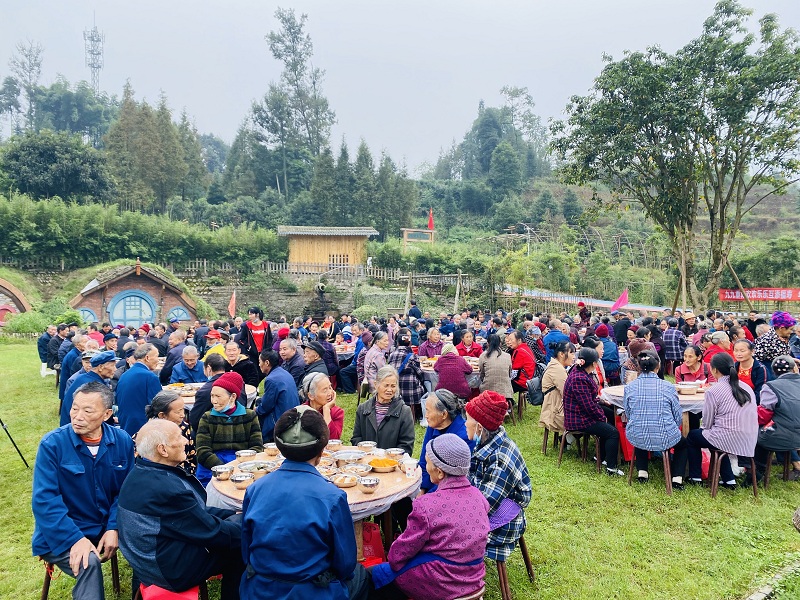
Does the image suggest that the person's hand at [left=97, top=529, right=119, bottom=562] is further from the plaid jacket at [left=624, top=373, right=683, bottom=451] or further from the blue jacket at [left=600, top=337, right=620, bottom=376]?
the blue jacket at [left=600, top=337, right=620, bottom=376]

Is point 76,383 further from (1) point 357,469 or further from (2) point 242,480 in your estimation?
(1) point 357,469

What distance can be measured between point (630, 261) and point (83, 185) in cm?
3423

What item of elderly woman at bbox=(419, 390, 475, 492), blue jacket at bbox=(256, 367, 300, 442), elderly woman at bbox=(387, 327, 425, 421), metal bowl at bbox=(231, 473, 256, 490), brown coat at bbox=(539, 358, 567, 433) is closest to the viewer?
metal bowl at bbox=(231, 473, 256, 490)

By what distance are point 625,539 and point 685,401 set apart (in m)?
2.23

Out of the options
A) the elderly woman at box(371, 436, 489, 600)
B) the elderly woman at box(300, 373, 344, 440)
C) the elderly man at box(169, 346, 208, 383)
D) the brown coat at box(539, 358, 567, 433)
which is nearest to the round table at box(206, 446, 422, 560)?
the elderly woman at box(371, 436, 489, 600)

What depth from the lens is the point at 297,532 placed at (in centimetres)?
239

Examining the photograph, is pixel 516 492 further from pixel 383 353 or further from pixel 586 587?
pixel 383 353

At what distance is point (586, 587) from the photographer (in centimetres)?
388

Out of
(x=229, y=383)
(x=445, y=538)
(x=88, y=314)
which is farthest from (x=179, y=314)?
(x=445, y=538)

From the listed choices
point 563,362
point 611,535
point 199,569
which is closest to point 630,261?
point 563,362

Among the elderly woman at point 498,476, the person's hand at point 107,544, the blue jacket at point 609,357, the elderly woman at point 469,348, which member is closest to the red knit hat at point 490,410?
the elderly woman at point 498,476

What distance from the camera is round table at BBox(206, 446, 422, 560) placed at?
3.26 metres

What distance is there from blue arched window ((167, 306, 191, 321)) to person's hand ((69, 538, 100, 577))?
21.6 metres

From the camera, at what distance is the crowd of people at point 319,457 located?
100 inches
